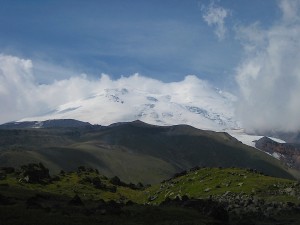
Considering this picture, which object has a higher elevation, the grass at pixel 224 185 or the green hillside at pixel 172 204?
the grass at pixel 224 185

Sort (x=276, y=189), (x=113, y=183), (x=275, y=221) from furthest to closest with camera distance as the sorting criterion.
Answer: (x=113, y=183), (x=276, y=189), (x=275, y=221)

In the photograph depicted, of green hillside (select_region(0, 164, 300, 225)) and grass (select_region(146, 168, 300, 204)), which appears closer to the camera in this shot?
green hillside (select_region(0, 164, 300, 225))

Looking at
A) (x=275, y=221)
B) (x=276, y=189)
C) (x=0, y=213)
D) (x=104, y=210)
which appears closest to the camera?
(x=0, y=213)

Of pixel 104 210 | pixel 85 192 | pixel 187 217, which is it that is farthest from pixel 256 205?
pixel 85 192

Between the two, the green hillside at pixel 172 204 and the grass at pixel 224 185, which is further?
the grass at pixel 224 185

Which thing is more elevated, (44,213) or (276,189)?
(276,189)

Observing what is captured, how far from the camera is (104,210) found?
5566 centimetres

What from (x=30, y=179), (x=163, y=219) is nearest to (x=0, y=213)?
(x=163, y=219)

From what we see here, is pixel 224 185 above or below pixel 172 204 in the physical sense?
above

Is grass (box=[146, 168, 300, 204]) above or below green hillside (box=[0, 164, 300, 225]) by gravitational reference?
above

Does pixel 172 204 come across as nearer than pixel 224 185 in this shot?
Yes

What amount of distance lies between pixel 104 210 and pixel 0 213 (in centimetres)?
1225

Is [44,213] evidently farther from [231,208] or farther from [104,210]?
[231,208]

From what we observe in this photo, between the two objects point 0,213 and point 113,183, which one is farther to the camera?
Answer: point 113,183
